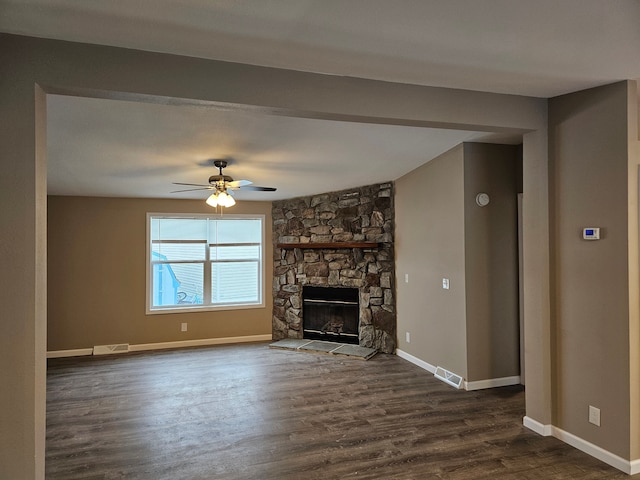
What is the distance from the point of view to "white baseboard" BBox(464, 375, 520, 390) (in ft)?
13.9

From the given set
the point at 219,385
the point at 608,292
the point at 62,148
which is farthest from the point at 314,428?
the point at 62,148

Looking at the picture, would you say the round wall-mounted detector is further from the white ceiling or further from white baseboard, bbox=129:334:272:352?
white baseboard, bbox=129:334:272:352

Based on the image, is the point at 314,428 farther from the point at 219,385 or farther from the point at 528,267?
the point at 528,267

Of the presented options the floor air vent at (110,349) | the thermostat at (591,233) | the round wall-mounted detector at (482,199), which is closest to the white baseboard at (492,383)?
the round wall-mounted detector at (482,199)

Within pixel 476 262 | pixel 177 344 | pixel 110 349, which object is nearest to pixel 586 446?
pixel 476 262

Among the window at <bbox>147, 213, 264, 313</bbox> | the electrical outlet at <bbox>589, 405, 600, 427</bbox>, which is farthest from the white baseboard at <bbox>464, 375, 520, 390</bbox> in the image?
the window at <bbox>147, 213, 264, 313</bbox>

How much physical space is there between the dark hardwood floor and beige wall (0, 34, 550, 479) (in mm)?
1063

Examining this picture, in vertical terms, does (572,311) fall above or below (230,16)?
below

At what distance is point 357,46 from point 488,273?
120 inches

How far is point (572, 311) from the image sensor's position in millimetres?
3004

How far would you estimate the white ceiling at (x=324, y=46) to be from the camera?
1.81 meters

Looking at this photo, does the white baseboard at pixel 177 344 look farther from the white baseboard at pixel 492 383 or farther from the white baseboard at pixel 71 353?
the white baseboard at pixel 492 383

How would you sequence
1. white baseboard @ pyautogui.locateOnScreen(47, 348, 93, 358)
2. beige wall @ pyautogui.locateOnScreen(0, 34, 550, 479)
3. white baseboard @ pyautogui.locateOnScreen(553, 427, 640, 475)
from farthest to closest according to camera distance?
white baseboard @ pyautogui.locateOnScreen(47, 348, 93, 358), white baseboard @ pyautogui.locateOnScreen(553, 427, 640, 475), beige wall @ pyautogui.locateOnScreen(0, 34, 550, 479)

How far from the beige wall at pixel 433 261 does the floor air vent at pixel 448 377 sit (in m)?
0.05
